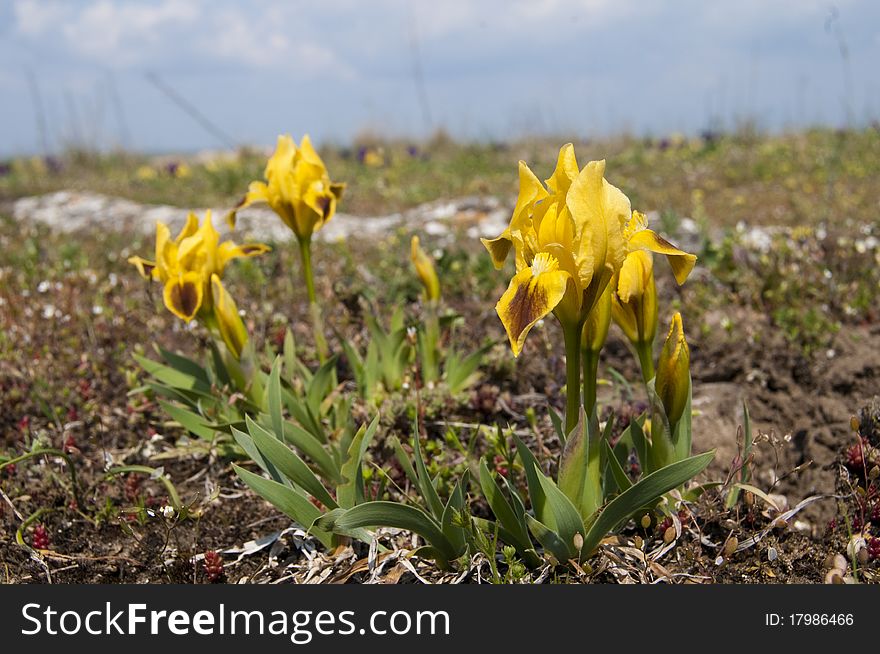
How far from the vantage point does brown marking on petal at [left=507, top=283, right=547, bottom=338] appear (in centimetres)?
152

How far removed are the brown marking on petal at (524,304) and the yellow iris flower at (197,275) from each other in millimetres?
1231

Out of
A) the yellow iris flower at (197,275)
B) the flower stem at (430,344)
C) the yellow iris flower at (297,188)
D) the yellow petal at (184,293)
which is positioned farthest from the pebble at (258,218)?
the yellow petal at (184,293)

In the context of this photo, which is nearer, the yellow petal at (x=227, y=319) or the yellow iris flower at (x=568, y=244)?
the yellow iris flower at (x=568, y=244)

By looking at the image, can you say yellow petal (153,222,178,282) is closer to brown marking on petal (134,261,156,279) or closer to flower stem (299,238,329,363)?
brown marking on petal (134,261,156,279)

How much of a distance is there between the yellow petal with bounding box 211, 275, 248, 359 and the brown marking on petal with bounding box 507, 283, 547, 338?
4.07 feet

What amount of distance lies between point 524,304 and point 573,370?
1.04 ft

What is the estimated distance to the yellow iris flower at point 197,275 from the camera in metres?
2.41

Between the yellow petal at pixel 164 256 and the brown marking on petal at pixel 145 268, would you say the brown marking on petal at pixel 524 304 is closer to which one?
the yellow petal at pixel 164 256

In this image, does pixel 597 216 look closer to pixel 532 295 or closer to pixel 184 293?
pixel 532 295

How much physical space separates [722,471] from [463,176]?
26.4 feet

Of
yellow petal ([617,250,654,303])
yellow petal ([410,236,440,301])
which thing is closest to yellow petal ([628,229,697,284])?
yellow petal ([617,250,654,303])

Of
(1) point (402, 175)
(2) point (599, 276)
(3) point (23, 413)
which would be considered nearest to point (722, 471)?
(2) point (599, 276)

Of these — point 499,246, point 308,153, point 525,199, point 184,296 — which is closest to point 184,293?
point 184,296

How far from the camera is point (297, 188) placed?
8.70ft
